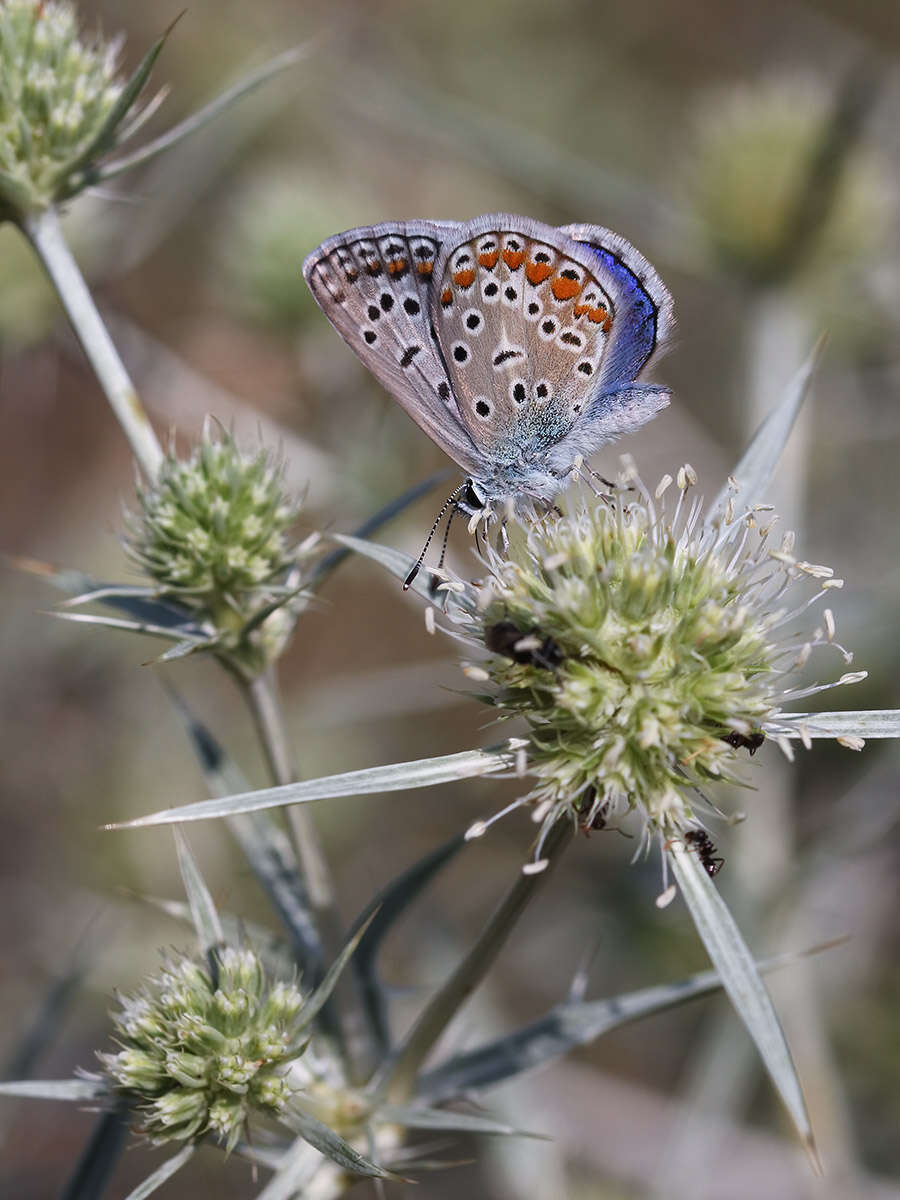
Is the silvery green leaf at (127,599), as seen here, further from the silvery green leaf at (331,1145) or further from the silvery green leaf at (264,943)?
the silvery green leaf at (331,1145)

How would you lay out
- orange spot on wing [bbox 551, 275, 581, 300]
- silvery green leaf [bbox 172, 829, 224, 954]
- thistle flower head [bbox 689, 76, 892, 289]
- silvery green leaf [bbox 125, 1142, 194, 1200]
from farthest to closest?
thistle flower head [bbox 689, 76, 892, 289] < orange spot on wing [bbox 551, 275, 581, 300] < silvery green leaf [bbox 172, 829, 224, 954] < silvery green leaf [bbox 125, 1142, 194, 1200]

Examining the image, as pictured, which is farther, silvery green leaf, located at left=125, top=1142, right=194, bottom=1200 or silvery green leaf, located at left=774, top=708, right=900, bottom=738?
silvery green leaf, located at left=774, top=708, right=900, bottom=738

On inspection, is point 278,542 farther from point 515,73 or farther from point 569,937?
point 515,73

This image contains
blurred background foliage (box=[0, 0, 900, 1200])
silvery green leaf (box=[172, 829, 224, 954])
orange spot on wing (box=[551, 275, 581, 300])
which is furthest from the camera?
blurred background foliage (box=[0, 0, 900, 1200])

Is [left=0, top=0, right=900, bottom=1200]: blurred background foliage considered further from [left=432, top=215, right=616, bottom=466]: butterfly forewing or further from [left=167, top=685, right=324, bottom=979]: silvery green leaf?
[left=432, top=215, right=616, bottom=466]: butterfly forewing

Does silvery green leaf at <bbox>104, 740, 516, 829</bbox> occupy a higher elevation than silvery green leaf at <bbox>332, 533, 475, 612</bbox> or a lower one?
lower

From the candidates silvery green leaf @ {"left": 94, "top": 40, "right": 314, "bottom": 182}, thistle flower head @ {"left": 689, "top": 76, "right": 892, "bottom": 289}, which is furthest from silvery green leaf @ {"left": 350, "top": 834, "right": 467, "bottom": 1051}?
thistle flower head @ {"left": 689, "top": 76, "right": 892, "bottom": 289}

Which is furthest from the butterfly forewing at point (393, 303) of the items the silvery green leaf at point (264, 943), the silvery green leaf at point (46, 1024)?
the silvery green leaf at point (46, 1024)
